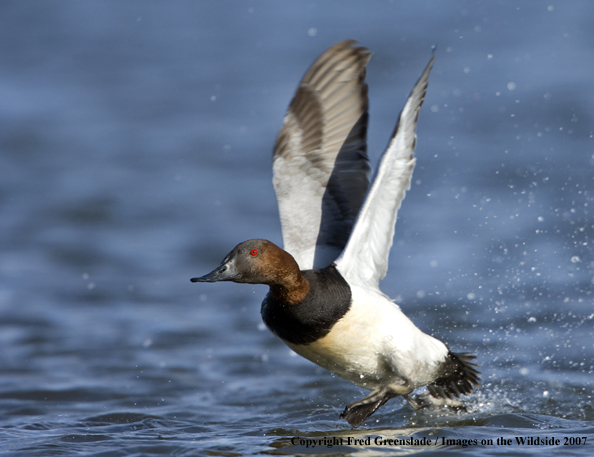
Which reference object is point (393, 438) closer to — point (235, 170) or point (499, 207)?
point (499, 207)

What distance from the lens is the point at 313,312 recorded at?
4789mm

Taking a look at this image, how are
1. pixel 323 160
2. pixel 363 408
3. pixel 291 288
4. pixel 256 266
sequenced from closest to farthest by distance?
pixel 256 266, pixel 291 288, pixel 363 408, pixel 323 160

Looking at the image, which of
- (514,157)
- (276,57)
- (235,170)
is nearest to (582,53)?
(514,157)

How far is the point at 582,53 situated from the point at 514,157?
5.40 meters

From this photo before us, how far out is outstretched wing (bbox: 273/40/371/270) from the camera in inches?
220

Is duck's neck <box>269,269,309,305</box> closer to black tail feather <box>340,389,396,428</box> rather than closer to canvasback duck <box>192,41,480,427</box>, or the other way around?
canvasback duck <box>192,41,480,427</box>

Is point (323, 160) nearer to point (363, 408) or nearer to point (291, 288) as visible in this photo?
point (291, 288)

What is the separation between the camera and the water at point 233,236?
563 centimetres

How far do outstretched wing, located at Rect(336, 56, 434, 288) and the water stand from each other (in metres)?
1.14

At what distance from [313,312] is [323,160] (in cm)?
135

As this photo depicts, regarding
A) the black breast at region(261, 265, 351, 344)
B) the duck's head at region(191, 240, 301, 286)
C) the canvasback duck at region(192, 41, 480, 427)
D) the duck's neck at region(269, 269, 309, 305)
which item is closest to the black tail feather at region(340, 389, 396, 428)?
the canvasback duck at region(192, 41, 480, 427)

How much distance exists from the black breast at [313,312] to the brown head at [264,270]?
6 centimetres

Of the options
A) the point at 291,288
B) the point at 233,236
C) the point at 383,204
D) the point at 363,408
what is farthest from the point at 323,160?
the point at 233,236

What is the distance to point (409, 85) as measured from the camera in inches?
598
